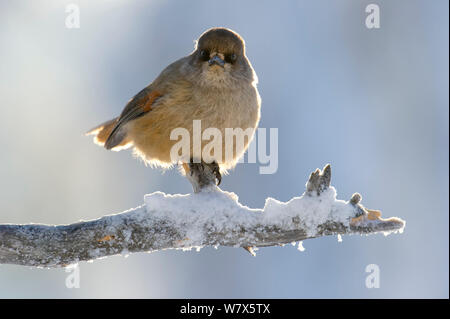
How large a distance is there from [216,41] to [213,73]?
279 millimetres

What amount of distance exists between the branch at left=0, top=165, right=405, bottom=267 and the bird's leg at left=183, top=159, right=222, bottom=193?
466 millimetres

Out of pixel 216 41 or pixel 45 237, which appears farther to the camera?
pixel 216 41

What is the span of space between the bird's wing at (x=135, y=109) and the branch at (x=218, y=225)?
1.48 meters

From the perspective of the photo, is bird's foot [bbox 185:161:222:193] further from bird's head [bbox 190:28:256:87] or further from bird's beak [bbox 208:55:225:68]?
bird's beak [bbox 208:55:225:68]

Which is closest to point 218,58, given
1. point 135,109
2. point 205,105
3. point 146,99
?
point 205,105

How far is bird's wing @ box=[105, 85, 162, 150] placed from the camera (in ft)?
16.6

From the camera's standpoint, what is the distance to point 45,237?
349 centimetres

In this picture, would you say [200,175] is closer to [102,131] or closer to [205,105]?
[205,105]

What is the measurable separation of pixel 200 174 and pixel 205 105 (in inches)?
25.1

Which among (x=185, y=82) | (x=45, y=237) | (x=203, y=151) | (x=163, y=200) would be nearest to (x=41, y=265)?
(x=45, y=237)

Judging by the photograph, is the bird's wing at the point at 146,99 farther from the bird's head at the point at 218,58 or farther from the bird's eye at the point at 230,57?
the bird's eye at the point at 230,57

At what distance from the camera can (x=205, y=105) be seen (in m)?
4.67

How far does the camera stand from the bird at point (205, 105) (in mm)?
4672
